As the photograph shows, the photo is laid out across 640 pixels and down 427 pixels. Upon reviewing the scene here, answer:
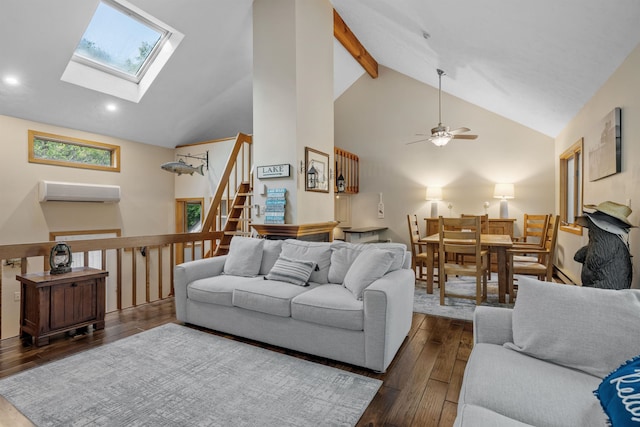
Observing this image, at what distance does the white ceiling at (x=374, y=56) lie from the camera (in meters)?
2.74

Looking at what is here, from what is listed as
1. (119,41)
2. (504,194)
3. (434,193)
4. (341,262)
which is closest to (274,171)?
(341,262)

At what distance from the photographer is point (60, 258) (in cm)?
289

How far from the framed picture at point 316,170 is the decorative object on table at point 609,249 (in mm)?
3006

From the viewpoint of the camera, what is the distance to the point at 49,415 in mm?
1731

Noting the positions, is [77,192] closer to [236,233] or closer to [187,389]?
[236,233]

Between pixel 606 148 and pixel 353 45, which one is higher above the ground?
pixel 353 45

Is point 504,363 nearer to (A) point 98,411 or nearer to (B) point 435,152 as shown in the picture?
(A) point 98,411

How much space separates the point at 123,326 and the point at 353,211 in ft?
17.5

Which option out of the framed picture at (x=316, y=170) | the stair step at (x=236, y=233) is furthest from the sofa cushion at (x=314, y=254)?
the stair step at (x=236, y=233)

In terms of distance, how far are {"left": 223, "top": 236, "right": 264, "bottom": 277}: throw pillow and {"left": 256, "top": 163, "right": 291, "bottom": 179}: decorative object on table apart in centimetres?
113

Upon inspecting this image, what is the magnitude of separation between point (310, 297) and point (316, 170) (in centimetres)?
246

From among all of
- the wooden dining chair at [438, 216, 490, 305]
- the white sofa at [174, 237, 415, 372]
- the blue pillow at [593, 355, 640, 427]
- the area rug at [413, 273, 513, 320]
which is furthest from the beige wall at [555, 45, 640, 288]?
the blue pillow at [593, 355, 640, 427]

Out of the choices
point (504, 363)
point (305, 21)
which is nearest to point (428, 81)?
point (305, 21)

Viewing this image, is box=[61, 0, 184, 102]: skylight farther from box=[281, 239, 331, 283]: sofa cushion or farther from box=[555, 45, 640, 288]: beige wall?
box=[555, 45, 640, 288]: beige wall
